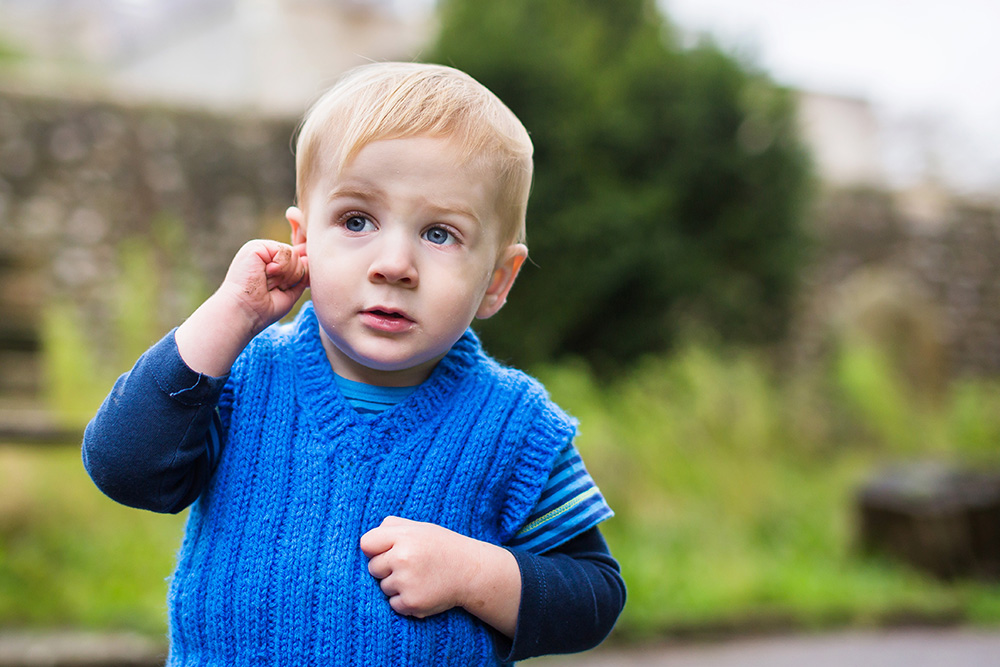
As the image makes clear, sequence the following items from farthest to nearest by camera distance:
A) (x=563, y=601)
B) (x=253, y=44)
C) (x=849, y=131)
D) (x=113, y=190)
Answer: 1. (x=849, y=131)
2. (x=253, y=44)
3. (x=113, y=190)
4. (x=563, y=601)

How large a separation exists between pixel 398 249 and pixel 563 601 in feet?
1.70

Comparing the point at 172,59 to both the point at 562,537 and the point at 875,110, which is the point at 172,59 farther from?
the point at 562,537

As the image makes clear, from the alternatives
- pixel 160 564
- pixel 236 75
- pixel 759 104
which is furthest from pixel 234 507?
pixel 236 75

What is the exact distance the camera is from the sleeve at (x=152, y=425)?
42.1 inches

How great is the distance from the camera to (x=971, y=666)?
3.70m

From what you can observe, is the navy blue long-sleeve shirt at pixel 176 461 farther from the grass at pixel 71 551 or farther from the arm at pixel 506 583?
the grass at pixel 71 551

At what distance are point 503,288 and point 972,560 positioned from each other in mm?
4393

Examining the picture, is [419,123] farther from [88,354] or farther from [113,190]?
[113,190]

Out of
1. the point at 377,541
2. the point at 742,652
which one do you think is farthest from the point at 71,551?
the point at 377,541

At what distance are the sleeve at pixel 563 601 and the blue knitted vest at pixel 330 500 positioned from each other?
53 mm

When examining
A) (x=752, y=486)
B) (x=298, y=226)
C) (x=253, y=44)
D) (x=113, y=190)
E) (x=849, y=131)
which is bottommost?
(x=298, y=226)

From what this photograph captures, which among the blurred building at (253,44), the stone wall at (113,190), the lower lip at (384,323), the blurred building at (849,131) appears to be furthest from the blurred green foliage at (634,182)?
the blurred building at (849,131)

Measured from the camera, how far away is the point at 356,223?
1143mm

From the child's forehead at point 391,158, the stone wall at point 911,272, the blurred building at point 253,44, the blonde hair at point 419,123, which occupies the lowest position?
the child's forehead at point 391,158
